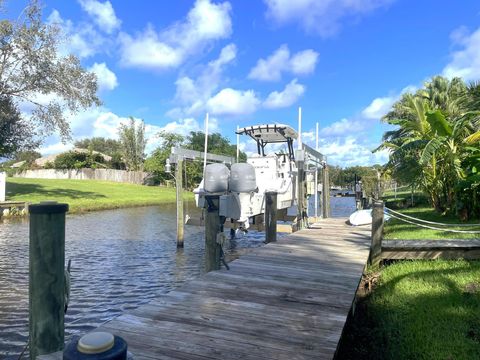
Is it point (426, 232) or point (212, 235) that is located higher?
point (212, 235)

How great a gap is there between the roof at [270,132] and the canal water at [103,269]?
12.3 feet

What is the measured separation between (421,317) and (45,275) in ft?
13.2

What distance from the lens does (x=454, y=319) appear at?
175 inches

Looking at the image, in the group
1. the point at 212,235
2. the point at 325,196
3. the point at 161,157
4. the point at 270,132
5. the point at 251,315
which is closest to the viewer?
the point at 251,315

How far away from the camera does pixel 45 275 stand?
2.68 m

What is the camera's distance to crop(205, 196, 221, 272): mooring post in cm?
589

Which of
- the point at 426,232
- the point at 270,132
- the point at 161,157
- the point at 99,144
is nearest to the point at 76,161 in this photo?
the point at 161,157

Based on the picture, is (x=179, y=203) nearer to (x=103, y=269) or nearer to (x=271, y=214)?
(x=103, y=269)

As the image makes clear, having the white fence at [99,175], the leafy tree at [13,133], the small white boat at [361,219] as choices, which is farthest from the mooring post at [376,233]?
the white fence at [99,175]

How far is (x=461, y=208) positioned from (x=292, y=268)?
26.4 feet

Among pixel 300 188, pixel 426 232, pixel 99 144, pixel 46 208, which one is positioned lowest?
pixel 426 232

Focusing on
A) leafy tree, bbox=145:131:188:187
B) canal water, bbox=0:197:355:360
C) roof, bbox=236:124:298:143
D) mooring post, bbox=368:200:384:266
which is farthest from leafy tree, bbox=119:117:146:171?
mooring post, bbox=368:200:384:266

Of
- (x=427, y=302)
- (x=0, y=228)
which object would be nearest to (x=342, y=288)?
(x=427, y=302)

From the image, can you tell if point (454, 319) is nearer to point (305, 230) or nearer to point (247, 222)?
point (305, 230)
